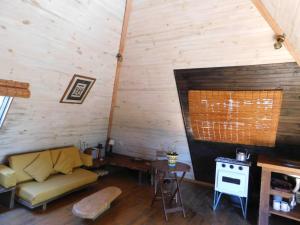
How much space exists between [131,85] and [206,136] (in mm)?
1687

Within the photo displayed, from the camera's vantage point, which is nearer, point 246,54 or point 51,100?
point 246,54

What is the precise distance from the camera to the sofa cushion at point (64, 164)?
11.8 feet

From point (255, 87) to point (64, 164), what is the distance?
331cm

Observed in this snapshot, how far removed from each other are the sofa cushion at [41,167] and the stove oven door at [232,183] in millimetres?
2748

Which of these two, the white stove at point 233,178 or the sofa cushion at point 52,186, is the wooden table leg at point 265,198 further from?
the sofa cushion at point 52,186

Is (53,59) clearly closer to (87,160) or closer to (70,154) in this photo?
(70,154)

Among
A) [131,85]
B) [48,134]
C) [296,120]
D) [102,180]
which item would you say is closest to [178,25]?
[131,85]

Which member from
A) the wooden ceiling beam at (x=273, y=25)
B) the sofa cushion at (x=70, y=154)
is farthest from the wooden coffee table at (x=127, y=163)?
the wooden ceiling beam at (x=273, y=25)

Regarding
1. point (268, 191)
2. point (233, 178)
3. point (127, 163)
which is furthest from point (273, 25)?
point (127, 163)

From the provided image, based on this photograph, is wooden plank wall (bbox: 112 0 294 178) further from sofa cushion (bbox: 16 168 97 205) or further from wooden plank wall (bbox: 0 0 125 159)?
sofa cushion (bbox: 16 168 97 205)

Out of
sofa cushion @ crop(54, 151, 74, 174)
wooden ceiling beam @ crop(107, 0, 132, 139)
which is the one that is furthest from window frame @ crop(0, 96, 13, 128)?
wooden ceiling beam @ crop(107, 0, 132, 139)

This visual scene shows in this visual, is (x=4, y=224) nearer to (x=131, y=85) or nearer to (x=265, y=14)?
(x=131, y=85)

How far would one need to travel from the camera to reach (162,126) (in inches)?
165

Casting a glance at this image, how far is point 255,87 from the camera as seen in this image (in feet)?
9.53
